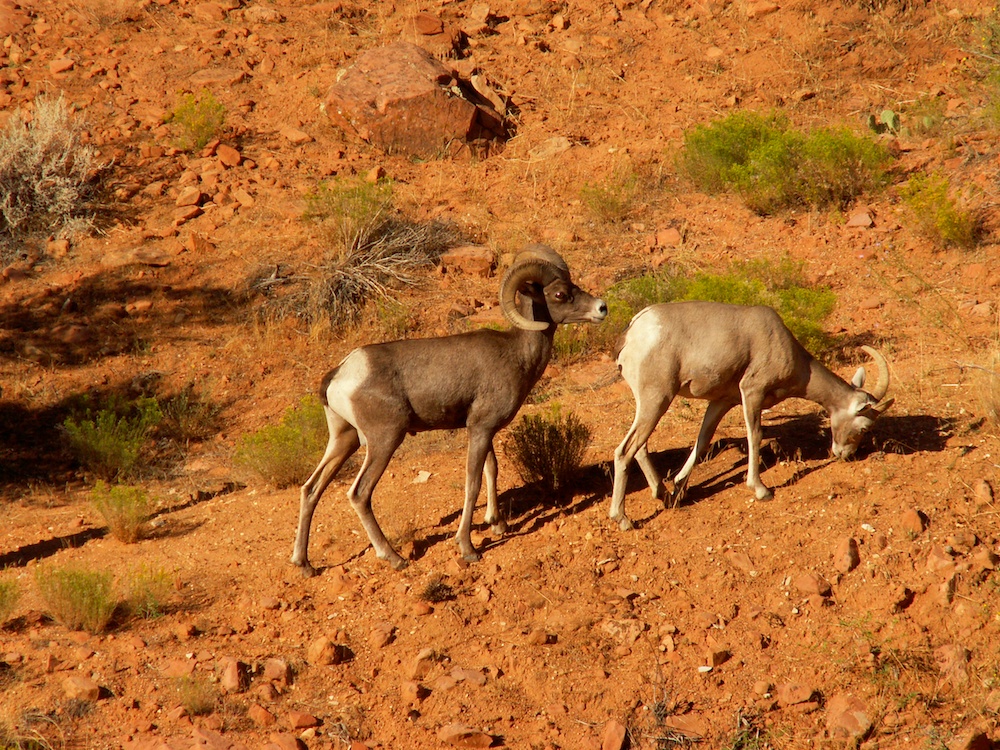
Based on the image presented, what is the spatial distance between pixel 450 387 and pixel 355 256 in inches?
305

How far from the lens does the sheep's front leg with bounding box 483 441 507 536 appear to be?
8750mm

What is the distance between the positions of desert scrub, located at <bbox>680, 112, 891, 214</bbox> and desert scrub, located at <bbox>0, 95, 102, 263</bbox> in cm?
1082

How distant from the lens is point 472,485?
8258 mm

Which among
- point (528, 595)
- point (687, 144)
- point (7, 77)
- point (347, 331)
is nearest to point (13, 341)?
point (347, 331)

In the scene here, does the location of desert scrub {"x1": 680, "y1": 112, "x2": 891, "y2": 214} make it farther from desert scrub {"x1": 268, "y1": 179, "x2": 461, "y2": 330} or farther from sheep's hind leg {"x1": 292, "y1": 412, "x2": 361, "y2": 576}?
sheep's hind leg {"x1": 292, "y1": 412, "x2": 361, "y2": 576}

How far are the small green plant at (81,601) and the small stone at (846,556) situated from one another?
572cm

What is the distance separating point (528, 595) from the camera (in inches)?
308

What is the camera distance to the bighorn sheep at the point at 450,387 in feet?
26.4

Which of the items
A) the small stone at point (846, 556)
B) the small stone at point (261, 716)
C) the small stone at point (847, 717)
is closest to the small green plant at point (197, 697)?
the small stone at point (261, 716)

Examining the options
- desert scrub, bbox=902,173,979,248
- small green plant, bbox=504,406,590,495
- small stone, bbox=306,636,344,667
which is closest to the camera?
small stone, bbox=306,636,344,667

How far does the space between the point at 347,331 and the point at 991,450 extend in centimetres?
893

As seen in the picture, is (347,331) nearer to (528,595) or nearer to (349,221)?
(349,221)

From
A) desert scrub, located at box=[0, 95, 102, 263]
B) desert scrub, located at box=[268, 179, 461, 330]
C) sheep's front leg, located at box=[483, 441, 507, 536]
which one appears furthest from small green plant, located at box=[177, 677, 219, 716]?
desert scrub, located at box=[0, 95, 102, 263]

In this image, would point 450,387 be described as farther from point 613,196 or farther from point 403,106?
point 403,106
